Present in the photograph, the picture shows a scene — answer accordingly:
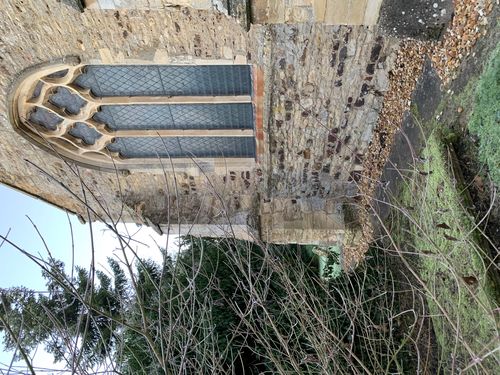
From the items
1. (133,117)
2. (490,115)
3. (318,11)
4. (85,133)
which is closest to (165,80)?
(133,117)

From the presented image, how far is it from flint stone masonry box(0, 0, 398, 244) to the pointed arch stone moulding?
0.17m

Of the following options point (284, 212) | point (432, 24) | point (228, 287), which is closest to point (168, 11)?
point (432, 24)

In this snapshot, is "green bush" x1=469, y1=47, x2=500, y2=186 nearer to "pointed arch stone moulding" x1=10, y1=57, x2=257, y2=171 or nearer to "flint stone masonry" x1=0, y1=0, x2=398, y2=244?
"flint stone masonry" x1=0, y1=0, x2=398, y2=244

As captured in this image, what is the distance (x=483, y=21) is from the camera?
3.93 meters

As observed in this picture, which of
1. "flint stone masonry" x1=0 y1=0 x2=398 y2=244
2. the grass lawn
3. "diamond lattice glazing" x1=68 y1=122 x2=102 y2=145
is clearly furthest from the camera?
"diamond lattice glazing" x1=68 y1=122 x2=102 y2=145

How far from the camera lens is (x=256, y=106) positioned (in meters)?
6.16

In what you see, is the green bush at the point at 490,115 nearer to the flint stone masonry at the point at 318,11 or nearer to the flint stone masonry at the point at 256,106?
the flint stone masonry at the point at 318,11

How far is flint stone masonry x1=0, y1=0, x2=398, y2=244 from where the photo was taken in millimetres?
5180

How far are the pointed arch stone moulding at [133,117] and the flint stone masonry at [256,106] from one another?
0.56 feet

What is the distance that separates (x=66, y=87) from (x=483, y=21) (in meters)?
4.80

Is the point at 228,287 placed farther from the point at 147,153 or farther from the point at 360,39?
the point at 360,39

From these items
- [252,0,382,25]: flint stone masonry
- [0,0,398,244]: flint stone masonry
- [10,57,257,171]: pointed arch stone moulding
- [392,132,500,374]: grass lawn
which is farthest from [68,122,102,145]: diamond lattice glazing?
[392,132,500,374]: grass lawn

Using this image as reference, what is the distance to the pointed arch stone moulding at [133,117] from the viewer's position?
600 cm

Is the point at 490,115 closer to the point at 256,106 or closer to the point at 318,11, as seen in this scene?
the point at 318,11
